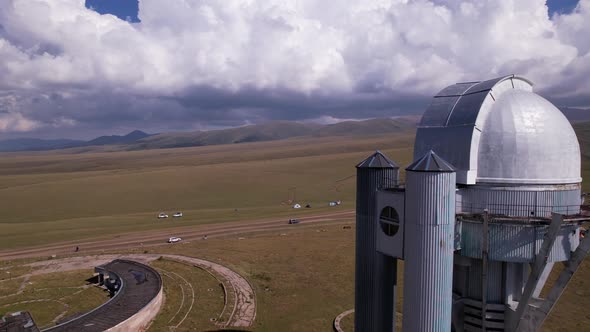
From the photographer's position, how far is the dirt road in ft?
174

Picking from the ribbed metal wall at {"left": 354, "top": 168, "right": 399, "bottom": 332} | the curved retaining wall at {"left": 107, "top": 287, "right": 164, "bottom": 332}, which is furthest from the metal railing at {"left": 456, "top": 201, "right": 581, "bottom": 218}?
the curved retaining wall at {"left": 107, "top": 287, "right": 164, "bottom": 332}

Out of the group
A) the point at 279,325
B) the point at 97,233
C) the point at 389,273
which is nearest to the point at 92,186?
the point at 97,233

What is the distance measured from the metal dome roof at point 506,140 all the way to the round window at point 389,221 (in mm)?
3326

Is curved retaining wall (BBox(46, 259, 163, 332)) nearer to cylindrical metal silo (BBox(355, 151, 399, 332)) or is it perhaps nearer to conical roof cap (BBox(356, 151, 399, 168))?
cylindrical metal silo (BBox(355, 151, 399, 332))

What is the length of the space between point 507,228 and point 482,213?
111 cm

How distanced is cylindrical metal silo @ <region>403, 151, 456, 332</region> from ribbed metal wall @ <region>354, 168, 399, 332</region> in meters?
3.72

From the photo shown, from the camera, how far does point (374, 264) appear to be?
1900 cm

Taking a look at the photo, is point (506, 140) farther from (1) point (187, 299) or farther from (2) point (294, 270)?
(2) point (294, 270)

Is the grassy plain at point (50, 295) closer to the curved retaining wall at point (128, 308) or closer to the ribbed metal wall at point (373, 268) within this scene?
the curved retaining wall at point (128, 308)

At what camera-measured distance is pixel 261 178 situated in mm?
128125

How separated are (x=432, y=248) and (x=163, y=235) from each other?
53.3 meters

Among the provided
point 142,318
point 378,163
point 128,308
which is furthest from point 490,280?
point 128,308

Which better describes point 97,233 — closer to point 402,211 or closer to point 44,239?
point 44,239

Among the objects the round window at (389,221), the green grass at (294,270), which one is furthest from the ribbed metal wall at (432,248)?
the green grass at (294,270)
